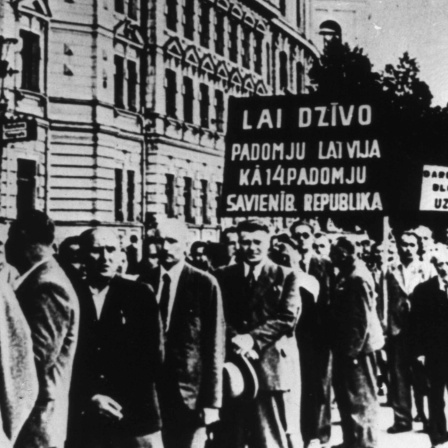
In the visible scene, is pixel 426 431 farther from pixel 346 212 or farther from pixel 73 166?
pixel 73 166

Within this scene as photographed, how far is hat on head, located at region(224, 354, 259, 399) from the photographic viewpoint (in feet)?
13.6

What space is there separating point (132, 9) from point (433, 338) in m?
3.07

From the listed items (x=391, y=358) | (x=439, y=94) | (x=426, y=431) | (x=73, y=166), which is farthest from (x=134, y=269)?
(x=439, y=94)

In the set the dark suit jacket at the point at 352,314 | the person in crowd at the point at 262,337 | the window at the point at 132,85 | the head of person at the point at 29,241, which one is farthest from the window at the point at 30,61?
the dark suit jacket at the point at 352,314

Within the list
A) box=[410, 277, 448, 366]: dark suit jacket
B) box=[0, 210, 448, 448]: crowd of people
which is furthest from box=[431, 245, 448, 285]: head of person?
box=[410, 277, 448, 366]: dark suit jacket

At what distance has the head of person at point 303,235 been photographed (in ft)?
15.6

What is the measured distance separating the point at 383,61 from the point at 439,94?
19.9 inches

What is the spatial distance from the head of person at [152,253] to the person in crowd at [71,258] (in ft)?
1.25

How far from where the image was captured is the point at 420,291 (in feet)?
16.3

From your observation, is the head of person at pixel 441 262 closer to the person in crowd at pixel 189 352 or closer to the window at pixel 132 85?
the person in crowd at pixel 189 352

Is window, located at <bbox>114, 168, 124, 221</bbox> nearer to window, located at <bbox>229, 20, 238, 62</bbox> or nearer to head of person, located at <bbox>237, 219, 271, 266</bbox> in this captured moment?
head of person, located at <bbox>237, 219, 271, 266</bbox>

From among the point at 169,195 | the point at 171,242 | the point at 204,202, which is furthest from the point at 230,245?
the point at 171,242

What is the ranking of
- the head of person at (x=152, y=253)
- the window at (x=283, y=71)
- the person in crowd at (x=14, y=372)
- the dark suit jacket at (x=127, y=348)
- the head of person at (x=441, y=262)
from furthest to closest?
1. the head of person at (x=441, y=262)
2. the window at (x=283, y=71)
3. the head of person at (x=152, y=253)
4. the person in crowd at (x=14, y=372)
5. the dark suit jacket at (x=127, y=348)

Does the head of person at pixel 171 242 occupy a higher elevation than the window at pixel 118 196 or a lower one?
lower
